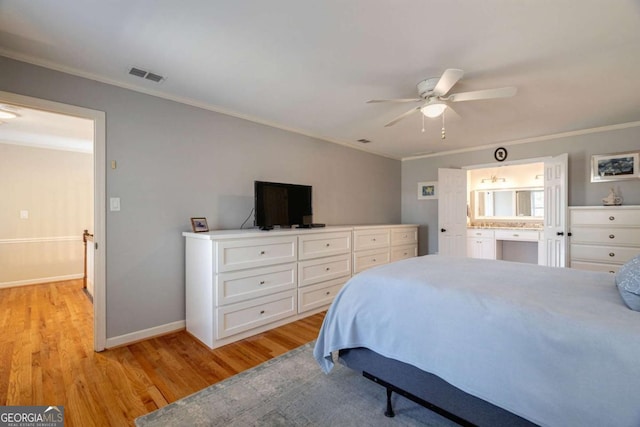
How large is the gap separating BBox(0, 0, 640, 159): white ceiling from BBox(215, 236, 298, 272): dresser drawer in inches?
56.7

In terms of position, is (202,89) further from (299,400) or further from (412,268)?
(299,400)

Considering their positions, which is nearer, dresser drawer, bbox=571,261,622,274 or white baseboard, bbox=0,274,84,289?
dresser drawer, bbox=571,261,622,274

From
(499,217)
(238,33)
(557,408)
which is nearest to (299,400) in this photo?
(557,408)

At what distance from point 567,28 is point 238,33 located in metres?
2.06

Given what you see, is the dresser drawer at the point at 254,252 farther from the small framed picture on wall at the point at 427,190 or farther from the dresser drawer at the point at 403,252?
the small framed picture on wall at the point at 427,190

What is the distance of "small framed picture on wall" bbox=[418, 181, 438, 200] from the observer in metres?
5.32

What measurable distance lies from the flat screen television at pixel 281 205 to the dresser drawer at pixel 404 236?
1.65 metres

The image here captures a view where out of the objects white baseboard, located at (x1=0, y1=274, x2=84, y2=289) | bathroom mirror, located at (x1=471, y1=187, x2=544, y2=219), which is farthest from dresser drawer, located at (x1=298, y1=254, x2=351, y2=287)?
white baseboard, located at (x1=0, y1=274, x2=84, y2=289)

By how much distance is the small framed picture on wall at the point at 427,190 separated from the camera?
210 inches

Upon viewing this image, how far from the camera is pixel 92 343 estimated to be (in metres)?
2.51

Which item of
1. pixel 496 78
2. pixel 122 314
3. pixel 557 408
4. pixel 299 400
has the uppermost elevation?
pixel 496 78

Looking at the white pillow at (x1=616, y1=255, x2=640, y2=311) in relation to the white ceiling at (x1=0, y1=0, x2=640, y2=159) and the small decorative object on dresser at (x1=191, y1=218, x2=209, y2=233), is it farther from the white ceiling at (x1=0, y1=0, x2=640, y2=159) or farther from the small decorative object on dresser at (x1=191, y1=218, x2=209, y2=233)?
the small decorative object on dresser at (x1=191, y1=218, x2=209, y2=233)

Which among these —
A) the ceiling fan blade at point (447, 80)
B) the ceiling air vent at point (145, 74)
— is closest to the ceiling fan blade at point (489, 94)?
the ceiling fan blade at point (447, 80)

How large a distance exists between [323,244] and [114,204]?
2.12 m
